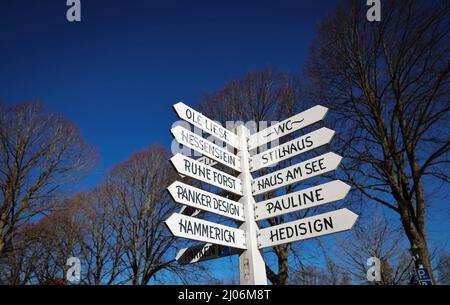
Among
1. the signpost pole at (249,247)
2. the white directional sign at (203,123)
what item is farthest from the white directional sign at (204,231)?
the white directional sign at (203,123)

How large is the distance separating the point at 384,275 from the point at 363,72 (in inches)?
618

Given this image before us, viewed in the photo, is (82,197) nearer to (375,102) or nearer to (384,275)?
(375,102)

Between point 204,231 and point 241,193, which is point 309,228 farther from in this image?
point 204,231

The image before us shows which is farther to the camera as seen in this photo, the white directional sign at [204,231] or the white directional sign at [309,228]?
the white directional sign at [309,228]

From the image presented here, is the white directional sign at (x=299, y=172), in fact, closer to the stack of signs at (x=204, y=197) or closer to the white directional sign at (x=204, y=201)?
the stack of signs at (x=204, y=197)

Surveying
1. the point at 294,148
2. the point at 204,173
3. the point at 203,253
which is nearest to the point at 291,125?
the point at 294,148

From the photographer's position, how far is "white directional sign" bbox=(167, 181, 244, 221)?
146 inches

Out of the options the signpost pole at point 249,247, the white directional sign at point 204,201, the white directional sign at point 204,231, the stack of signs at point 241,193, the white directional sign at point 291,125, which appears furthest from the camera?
the white directional sign at point 291,125

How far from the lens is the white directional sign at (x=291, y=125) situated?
4.53m

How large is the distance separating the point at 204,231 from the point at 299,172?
148 cm

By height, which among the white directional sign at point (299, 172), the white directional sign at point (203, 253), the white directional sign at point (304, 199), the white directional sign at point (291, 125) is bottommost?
the white directional sign at point (203, 253)

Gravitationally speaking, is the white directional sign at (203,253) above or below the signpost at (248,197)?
below

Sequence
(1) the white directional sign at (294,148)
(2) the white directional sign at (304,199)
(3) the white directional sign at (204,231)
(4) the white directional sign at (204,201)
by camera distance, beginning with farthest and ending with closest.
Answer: (1) the white directional sign at (294,148) < (2) the white directional sign at (304,199) < (4) the white directional sign at (204,201) < (3) the white directional sign at (204,231)

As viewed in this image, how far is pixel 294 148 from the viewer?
4.54 m
